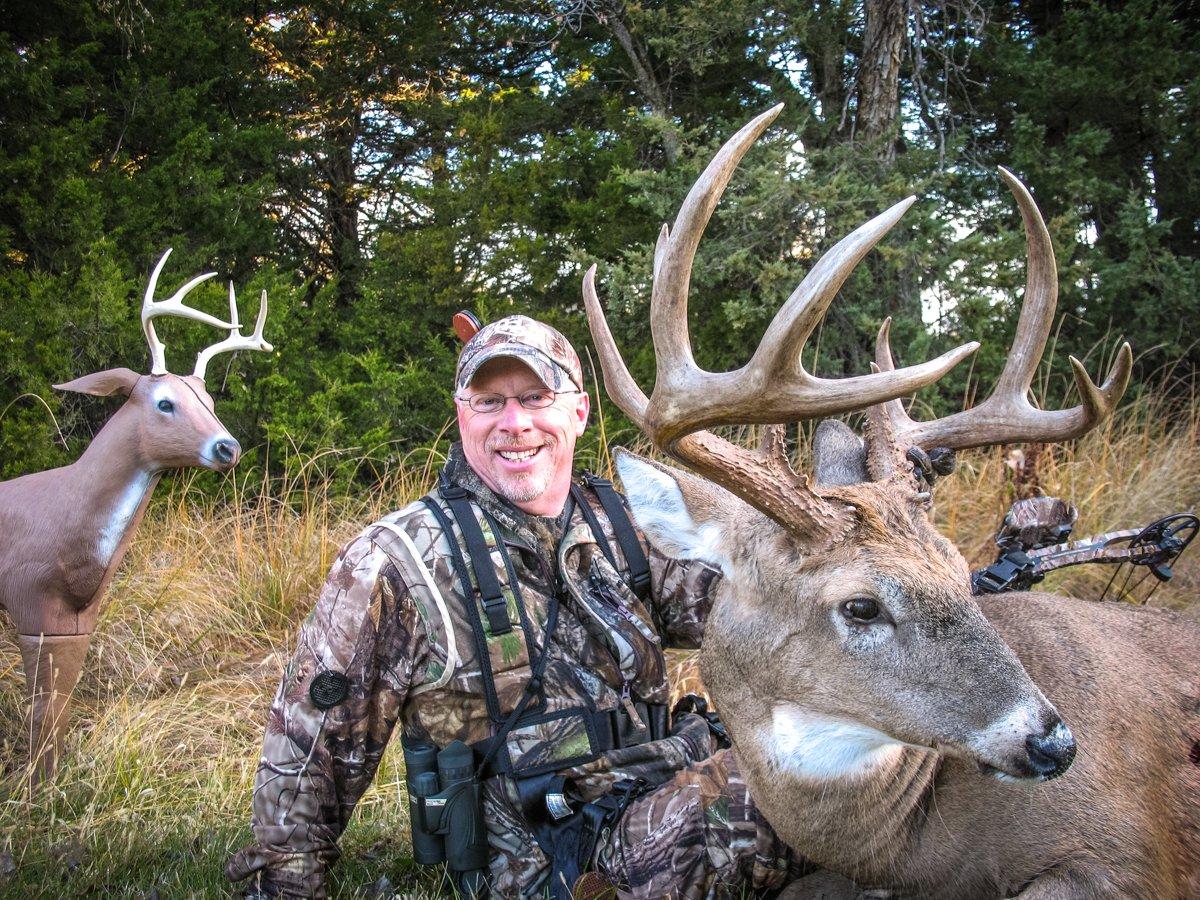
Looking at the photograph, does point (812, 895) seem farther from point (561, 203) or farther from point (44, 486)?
point (561, 203)

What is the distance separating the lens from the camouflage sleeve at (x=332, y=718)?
2885 millimetres

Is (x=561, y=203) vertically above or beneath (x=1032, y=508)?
above

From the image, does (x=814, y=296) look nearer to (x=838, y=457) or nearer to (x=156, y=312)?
(x=838, y=457)

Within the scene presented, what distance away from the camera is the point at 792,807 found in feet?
8.19

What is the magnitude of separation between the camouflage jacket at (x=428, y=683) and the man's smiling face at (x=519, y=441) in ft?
0.48

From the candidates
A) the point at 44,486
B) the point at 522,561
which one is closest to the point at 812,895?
the point at 522,561

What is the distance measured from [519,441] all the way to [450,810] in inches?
45.6

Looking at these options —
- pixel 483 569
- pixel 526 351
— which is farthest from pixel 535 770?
pixel 526 351

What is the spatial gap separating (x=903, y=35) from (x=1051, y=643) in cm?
709

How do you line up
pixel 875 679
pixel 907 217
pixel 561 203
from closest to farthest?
1. pixel 875 679
2. pixel 907 217
3. pixel 561 203

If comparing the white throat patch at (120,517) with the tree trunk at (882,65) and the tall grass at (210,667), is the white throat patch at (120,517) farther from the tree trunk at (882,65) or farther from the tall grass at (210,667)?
the tree trunk at (882,65)

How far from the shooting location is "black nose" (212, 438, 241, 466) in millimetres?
4785

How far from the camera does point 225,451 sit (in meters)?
4.84

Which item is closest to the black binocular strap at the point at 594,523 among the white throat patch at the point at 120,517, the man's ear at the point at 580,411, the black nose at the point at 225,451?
the man's ear at the point at 580,411
